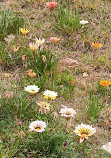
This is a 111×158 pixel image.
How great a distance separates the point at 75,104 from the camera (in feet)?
9.58

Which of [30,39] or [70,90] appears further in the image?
[30,39]

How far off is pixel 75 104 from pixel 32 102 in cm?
49

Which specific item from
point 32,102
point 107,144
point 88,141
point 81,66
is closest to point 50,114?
Answer: point 32,102

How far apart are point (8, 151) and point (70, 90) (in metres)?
1.07

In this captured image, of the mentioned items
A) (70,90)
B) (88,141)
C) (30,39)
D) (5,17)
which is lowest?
(88,141)

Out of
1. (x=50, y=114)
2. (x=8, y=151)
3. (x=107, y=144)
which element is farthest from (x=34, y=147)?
(x=107, y=144)

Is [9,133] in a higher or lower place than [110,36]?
lower

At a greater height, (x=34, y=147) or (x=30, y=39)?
(x=30, y=39)

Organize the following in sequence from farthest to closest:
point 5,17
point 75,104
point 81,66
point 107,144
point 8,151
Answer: point 5,17, point 81,66, point 75,104, point 107,144, point 8,151

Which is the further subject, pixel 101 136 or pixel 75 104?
pixel 75 104

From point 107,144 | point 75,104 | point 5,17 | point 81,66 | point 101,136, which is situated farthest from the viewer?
point 5,17

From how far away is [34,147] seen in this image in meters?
2.29

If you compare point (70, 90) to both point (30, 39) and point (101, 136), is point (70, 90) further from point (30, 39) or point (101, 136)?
point (30, 39)

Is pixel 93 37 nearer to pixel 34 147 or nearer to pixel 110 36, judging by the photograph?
pixel 110 36
